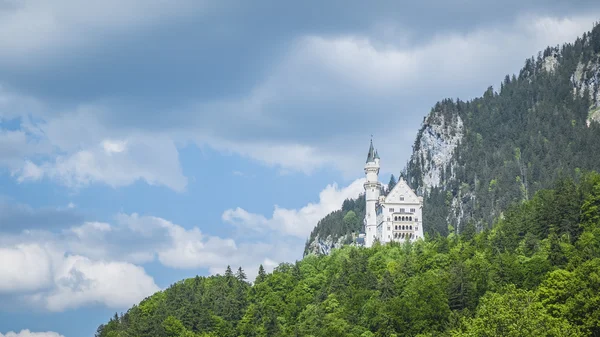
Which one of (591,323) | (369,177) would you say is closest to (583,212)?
(591,323)

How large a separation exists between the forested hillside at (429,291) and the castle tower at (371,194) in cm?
1790

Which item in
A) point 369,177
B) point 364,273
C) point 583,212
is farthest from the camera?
point 369,177

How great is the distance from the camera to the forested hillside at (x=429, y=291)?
254ft

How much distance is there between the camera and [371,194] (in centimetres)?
17200

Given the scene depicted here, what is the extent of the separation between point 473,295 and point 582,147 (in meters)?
109

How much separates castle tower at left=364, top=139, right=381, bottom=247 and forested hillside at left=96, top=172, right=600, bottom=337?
705 inches

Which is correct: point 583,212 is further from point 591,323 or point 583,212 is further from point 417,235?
point 417,235

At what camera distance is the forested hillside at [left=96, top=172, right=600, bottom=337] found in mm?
77438

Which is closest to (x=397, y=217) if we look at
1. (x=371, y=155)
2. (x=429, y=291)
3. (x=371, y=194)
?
(x=371, y=194)

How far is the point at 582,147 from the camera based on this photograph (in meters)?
198

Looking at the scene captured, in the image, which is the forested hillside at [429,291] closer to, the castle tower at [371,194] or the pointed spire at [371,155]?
the castle tower at [371,194]

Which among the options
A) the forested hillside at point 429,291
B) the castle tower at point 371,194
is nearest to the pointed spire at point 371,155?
the castle tower at point 371,194

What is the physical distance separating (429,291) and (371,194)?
71745 mm

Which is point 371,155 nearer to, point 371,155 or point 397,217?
point 371,155
